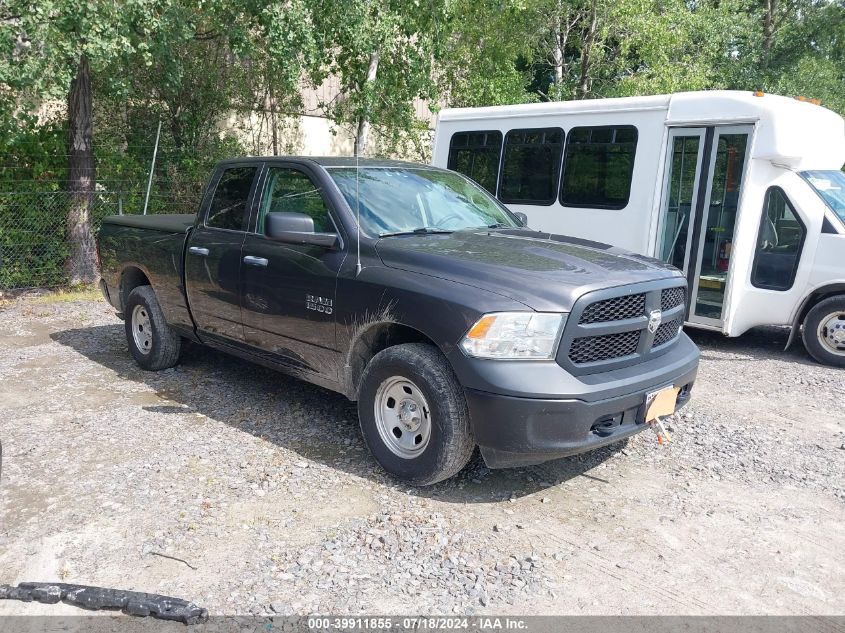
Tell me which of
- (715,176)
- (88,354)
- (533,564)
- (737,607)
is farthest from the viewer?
(715,176)

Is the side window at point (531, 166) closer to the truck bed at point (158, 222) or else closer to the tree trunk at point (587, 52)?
the truck bed at point (158, 222)

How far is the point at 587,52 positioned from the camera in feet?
57.6

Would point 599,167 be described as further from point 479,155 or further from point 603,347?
point 603,347

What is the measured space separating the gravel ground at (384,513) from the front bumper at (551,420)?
0.44 metres

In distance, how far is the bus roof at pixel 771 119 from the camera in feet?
26.0

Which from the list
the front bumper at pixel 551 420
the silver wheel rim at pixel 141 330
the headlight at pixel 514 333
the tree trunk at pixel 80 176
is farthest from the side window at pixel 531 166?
the headlight at pixel 514 333

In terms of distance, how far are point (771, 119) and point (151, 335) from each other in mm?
6681

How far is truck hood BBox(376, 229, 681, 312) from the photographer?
161 inches

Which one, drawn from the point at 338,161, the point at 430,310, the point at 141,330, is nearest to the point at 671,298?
the point at 430,310

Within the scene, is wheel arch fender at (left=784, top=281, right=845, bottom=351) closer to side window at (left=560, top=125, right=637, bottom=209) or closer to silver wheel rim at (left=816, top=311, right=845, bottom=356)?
silver wheel rim at (left=816, top=311, right=845, bottom=356)

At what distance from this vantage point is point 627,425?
424 cm

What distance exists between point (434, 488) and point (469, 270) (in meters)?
1.35

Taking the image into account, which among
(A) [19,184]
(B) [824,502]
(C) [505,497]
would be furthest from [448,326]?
(A) [19,184]

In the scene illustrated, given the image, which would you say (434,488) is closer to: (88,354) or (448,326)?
(448,326)
